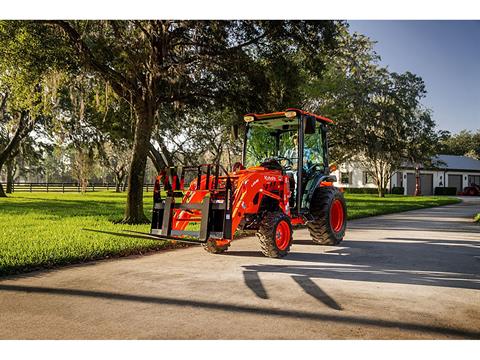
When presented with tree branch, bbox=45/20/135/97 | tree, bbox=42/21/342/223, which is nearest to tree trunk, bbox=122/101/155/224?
tree, bbox=42/21/342/223

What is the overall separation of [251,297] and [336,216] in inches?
168

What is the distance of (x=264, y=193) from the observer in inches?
247

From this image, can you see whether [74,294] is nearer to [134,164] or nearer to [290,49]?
[134,164]

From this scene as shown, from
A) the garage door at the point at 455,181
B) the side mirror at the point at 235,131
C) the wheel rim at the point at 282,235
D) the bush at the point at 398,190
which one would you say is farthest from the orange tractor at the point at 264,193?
the garage door at the point at 455,181

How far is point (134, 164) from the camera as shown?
35.9ft

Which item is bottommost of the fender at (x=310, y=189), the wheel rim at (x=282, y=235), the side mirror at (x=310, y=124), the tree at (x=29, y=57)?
the wheel rim at (x=282, y=235)

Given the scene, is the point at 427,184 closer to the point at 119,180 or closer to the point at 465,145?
the point at 465,145

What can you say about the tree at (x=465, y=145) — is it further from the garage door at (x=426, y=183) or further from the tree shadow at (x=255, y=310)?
the tree shadow at (x=255, y=310)

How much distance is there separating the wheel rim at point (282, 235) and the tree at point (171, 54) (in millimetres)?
4293

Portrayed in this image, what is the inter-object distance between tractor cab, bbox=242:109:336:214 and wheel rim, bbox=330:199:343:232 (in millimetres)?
653

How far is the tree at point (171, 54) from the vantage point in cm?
920

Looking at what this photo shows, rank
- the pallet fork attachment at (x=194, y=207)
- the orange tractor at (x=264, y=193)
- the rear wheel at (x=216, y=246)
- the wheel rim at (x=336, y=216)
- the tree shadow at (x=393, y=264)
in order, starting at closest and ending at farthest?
the tree shadow at (x=393, y=264), the pallet fork attachment at (x=194, y=207), the orange tractor at (x=264, y=193), the rear wheel at (x=216, y=246), the wheel rim at (x=336, y=216)

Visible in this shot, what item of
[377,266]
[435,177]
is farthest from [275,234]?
[435,177]

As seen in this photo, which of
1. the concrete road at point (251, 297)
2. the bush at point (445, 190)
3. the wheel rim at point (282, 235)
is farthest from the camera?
the bush at point (445, 190)
